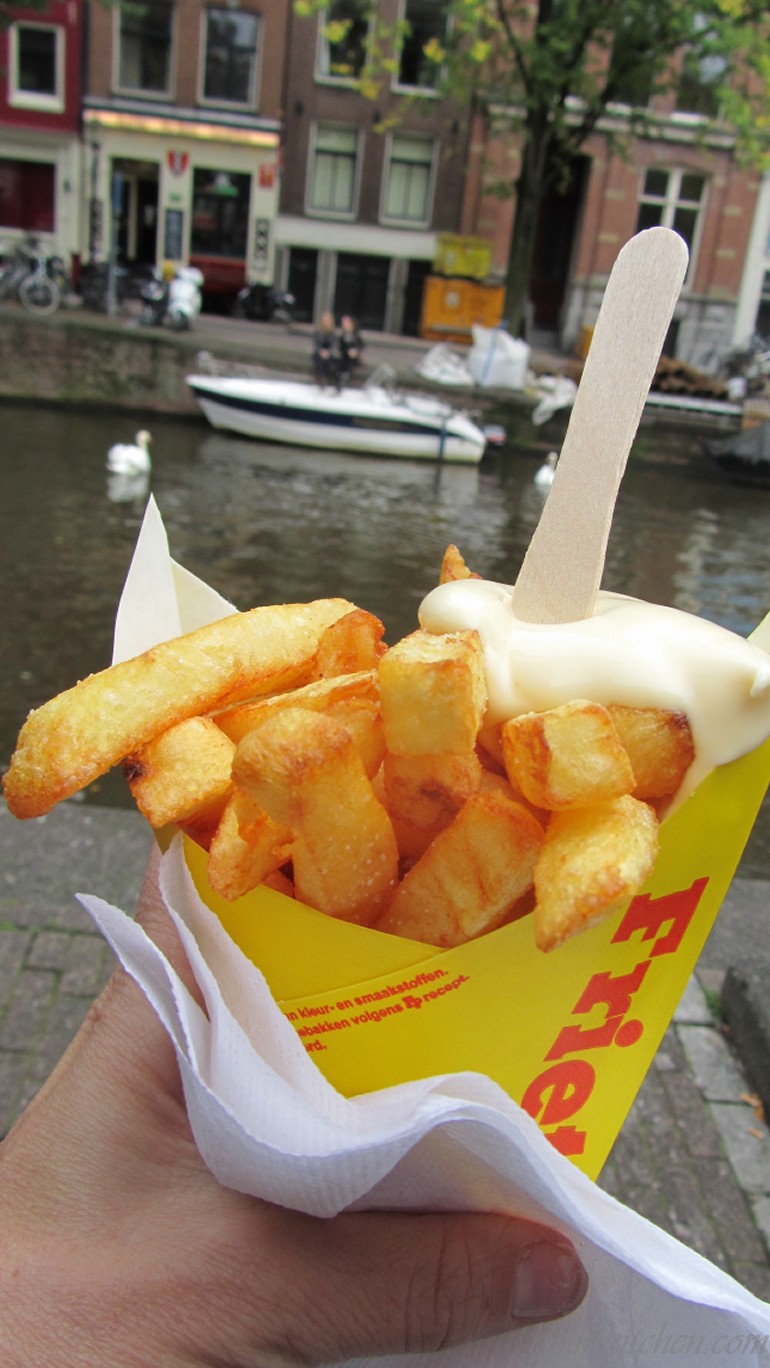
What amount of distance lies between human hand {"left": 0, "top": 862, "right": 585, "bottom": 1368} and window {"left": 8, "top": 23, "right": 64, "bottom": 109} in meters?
29.0

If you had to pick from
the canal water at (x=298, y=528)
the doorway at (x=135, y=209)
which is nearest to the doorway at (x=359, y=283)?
the doorway at (x=135, y=209)

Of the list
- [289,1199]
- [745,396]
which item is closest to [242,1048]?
[289,1199]

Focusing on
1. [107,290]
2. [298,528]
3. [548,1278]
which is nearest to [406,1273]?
[548,1278]

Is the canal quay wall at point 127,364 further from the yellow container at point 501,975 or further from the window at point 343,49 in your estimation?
the yellow container at point 501,975

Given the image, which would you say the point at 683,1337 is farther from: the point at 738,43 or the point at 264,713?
the point at 738,43

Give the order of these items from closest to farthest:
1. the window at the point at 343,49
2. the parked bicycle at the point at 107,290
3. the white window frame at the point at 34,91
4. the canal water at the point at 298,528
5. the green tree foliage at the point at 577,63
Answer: the canal water at the point at 298,528
the green tree foliage at the point at 577,63
the parked bicycle at the point at 107,290
the white window frame at the point at 34,91
the window at the point at 343,49

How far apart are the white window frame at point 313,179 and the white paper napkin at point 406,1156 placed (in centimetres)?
2890

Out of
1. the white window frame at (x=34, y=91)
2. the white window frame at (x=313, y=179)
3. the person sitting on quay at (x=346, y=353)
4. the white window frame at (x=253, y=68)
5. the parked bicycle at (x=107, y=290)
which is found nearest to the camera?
the person sitting on quay at (x=346, y=353)

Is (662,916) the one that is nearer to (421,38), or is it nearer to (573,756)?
(573,756)

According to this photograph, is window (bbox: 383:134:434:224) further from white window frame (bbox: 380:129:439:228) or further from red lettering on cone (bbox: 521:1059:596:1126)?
red lettering on cone (bbox: 521:1059:596:1126)

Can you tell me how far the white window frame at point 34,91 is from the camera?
24.5 m

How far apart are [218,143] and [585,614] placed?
92.9 ft

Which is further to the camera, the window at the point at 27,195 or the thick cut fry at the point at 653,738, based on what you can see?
the window at the point at 27,195

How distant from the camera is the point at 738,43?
16625 mm
